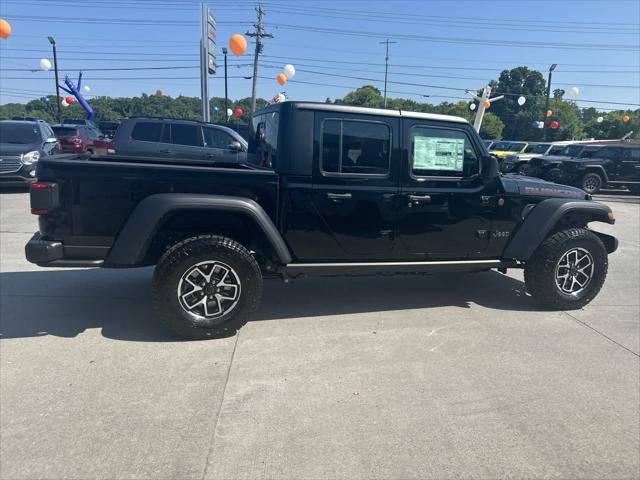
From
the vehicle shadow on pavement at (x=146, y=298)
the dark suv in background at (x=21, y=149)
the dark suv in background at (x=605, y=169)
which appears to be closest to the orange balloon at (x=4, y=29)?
the dark suv in background at (x=21, y=149)

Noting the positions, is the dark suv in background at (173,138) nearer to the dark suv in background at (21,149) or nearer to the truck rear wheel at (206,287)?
the dark suv in background at (21,149)

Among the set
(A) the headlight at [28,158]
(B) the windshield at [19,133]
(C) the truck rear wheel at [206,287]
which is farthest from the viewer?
(B) the windshield at [19,133]

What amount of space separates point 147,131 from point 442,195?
27.1 ft

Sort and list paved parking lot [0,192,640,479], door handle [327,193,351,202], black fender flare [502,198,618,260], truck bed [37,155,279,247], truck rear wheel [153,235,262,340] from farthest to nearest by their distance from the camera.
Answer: black fender flare [502,198,618,260] → door handle [327,193,351,202] → truck rear wheel [153,235,262,340] → truck bed [37,155,279,247] → paved parking lot [0,192,640,479]

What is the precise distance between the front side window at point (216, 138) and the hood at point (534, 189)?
24.7 feet

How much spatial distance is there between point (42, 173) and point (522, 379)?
3.71 m

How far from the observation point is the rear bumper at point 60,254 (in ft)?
10.5

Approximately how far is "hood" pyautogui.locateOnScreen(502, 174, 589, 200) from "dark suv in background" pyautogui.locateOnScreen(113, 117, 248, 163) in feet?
22.2

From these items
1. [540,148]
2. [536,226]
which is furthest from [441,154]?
[540,148]

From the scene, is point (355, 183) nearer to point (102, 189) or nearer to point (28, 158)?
point (102, 189)

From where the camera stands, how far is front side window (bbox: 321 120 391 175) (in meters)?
3.71

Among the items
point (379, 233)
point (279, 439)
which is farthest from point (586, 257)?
point (279, 439)

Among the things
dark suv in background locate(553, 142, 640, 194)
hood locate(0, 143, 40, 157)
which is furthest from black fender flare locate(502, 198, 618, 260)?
dark suv in background locate(553, 142, 640, 194)

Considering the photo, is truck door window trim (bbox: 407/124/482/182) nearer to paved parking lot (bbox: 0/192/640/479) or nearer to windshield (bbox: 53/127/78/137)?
paved parking lot (bbox: 0/192/640/479)
